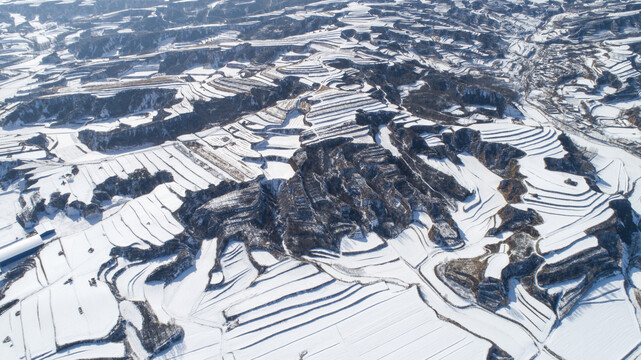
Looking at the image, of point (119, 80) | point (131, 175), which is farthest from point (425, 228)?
point (119, 80)

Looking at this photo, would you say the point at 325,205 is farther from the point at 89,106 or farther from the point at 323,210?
the point at 89,106

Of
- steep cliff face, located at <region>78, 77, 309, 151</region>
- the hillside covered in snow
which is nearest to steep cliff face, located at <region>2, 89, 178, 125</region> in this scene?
the hillside covered in snow

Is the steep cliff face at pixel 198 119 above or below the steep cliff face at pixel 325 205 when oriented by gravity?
above

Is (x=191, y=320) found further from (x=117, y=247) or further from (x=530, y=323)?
(x=530, y=323)

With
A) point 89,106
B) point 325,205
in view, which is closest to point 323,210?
point 325,205

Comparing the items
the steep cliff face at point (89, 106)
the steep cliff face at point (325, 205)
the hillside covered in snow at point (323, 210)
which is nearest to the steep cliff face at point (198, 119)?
the hillside covered in snow at point (323, 210)

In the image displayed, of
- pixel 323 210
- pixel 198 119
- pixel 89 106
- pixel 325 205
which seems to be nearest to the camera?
pixel 323 210

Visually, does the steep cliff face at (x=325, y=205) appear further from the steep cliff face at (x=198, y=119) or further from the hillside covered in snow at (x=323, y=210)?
the steep cliff face at (x=198, y=119)

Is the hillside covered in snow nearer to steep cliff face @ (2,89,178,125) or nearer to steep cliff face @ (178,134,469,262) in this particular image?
steep cliff face @ (178,134,469,262)
